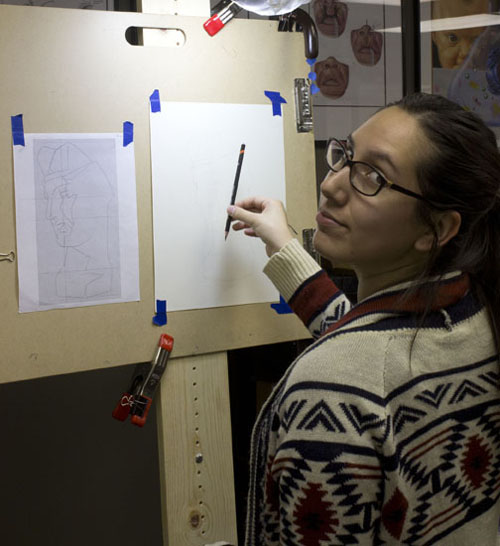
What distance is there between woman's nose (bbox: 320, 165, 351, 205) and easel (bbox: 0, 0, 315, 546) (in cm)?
46

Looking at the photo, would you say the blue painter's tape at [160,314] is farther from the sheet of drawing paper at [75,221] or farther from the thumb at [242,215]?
the thumb at [242,215]

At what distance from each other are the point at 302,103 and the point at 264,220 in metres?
0.31

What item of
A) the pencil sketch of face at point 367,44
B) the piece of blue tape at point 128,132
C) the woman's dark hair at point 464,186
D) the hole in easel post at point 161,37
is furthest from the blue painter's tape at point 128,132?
the pencil sketch of face at point 367,44

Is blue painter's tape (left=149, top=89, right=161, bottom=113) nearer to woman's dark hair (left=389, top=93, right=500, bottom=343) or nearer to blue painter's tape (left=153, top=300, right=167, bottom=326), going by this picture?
blue painter's tape (left=153, top=300, right=167, bottom=326)

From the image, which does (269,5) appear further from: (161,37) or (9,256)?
(9,256)

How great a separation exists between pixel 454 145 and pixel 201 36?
25.9 inches

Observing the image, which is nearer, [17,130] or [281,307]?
[17,130]

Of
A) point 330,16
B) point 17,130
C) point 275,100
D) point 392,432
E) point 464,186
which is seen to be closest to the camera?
point 392,432

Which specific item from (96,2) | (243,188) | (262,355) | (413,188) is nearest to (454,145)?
(413,188)

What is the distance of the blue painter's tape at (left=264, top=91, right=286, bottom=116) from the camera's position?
1334 millimetres

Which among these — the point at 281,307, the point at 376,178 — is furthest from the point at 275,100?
the point at 376,178

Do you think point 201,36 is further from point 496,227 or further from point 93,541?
point 93,541

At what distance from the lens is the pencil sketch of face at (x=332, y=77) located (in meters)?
2.02

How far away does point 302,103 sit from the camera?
4.48 feet
